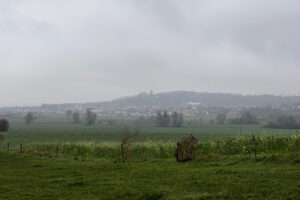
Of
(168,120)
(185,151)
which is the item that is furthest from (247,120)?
(185,151)

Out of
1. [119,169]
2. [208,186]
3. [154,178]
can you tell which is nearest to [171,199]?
[208,186]

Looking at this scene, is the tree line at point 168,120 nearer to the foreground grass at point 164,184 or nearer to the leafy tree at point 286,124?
the leafy tree at point 286,124

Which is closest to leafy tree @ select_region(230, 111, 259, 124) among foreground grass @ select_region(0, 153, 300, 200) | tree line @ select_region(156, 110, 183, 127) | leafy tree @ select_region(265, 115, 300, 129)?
leafy tree @ select_region(265, 115, 300, 129)

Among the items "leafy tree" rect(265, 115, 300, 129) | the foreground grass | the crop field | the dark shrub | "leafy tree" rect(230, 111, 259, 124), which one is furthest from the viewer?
"leafy tree" rect(230, 111, 259, 124)

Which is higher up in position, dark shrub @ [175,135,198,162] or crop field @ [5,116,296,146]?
dark shrub @ [175,135,198,162]

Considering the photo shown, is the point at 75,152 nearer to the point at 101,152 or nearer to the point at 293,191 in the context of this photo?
the point at 101,152

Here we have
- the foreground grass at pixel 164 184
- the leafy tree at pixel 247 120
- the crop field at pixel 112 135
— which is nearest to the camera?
the foreground grass at pixel 164 184

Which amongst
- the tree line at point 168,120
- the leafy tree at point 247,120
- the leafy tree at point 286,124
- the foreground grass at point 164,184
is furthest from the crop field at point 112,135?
the leafy tree at point 247,120

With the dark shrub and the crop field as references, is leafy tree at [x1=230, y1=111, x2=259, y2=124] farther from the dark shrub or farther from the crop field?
the dark shrub

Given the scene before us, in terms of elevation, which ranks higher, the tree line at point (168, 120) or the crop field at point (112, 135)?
the tree line at point (168, 120)

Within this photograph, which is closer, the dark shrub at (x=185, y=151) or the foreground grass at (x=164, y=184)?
the foreground grass at (x=164, y=184)

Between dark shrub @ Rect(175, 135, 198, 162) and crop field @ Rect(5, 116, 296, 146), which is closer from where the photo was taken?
dark shrub @ Rect(175, 135, 198, 162)

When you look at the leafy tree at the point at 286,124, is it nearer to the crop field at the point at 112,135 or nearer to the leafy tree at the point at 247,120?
the crop field at the point at 112,135

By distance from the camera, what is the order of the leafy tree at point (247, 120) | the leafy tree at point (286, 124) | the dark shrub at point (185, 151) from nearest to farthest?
the dark shrub at point (185, 151) → the leafy tree at point (286, 124) → the leafy tree at point (247, 120)
